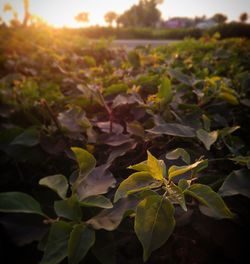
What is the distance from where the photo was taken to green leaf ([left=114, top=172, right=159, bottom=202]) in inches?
21.5

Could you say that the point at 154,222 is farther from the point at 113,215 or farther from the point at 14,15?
the point at 14,15

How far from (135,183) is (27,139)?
0.49 m

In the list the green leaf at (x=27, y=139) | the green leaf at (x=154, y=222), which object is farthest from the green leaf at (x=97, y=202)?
the green leaf at (x=27, y=139)

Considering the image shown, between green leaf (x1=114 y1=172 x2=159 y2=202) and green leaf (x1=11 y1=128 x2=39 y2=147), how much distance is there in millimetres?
461

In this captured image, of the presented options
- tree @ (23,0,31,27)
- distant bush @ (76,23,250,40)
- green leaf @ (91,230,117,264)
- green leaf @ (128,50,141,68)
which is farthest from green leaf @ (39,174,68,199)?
distant bush @ (76,23,250,40)

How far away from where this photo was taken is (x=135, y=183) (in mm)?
557

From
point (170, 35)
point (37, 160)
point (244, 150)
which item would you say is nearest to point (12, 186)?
point (37, 160)

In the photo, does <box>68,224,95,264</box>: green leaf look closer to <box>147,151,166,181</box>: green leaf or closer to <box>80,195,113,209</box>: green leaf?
<box>80,195,113,209</box>: green leaf

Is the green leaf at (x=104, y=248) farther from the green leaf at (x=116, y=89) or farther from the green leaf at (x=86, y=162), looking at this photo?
the green leaf at (x=116, y=89)

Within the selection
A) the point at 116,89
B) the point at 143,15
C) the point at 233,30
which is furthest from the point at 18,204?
the point at 143,15

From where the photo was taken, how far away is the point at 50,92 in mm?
1456

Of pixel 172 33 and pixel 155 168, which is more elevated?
pixel 155 168

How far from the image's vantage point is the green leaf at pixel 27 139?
902 millimetres

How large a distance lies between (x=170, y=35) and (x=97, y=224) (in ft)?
66.7
